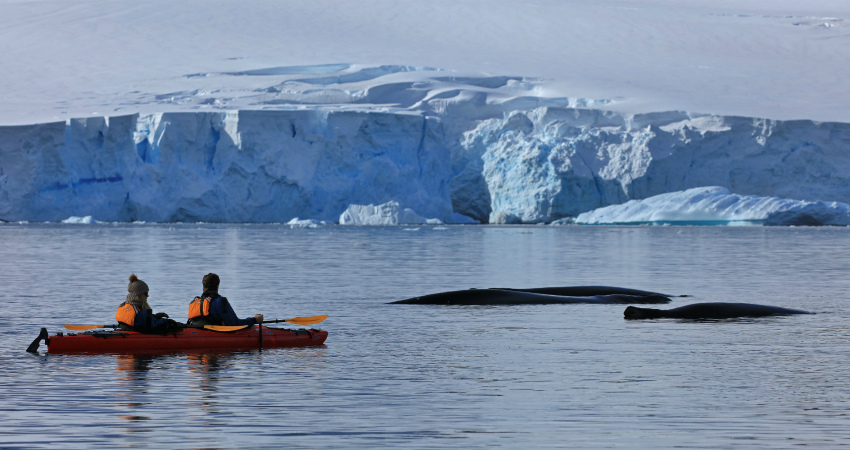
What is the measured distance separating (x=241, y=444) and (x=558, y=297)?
30.0ft

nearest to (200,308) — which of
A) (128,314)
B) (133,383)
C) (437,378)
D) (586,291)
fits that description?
(128,314)

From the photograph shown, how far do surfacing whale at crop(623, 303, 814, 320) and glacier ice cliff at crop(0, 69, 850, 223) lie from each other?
30.7 m

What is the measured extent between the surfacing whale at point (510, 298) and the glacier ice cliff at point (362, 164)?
28.8m

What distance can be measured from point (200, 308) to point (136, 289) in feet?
2.23

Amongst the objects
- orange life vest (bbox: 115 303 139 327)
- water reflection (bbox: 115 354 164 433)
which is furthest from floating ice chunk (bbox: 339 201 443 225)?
water reflection (bbox: 115 354 164 433)

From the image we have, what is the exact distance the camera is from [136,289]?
867 cm

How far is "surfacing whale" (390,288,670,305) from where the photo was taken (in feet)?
→ 44.9

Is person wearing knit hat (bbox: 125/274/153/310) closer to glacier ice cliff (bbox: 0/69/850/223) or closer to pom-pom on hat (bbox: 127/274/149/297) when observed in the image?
pom-pom on hat (bbox: 127/274/149/297)

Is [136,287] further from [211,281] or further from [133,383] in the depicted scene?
[133,383]

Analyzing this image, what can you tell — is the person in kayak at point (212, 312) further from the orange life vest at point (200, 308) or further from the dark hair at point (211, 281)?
the dark hair at point (211, 281)

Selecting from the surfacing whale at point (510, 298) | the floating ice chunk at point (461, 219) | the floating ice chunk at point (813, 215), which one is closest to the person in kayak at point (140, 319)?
the surfacing whale at point (510, 298)

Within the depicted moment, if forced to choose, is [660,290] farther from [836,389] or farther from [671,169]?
[671,169]

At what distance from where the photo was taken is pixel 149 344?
8.91m

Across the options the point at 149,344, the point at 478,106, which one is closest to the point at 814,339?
the point at 149,344
